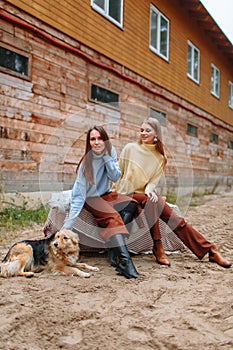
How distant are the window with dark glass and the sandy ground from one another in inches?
171

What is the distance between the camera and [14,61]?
668 centimetres

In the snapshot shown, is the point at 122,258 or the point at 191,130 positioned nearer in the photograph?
the point at 122,258

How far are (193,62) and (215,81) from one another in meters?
3.01

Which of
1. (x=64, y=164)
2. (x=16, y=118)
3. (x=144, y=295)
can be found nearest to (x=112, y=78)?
(x=64, y=164)

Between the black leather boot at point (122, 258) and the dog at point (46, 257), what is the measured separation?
0.91 ft

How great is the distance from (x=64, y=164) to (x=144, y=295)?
5.42m

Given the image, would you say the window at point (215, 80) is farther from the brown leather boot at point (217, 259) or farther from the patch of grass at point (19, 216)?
the brown leather boot at point (217, 259)

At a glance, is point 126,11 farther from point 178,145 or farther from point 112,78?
point 178,145

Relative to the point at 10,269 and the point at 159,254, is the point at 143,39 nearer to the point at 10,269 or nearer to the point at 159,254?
the point at 159,254

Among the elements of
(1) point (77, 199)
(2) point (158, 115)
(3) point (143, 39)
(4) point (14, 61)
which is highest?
(3) point (143, 39)

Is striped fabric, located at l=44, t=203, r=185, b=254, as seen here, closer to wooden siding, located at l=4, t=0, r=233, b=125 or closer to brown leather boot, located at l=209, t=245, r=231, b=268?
brown leather boot, located at l=209, t=245, r=231, b=268

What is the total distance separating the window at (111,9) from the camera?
8703 millimetres

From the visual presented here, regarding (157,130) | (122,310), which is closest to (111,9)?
(157,130)

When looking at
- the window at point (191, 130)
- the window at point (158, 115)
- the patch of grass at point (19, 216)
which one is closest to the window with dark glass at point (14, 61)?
the patch of grass at point (19, 216)
